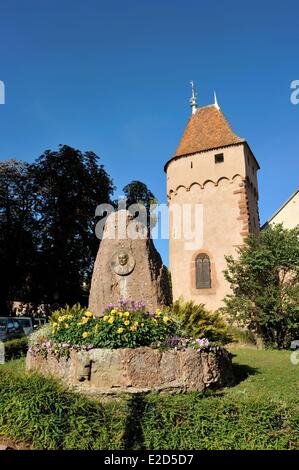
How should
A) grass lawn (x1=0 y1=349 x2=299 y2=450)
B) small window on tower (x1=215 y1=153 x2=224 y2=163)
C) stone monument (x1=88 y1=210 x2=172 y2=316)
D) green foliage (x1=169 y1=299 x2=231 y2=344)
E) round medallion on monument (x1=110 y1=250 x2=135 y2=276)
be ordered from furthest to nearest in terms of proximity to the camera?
small window on tower (x1=215 y1=153 x2=224 y2=163), round medallion on monument (x1=110 y1=250 x2=135 y2=276), stone monument (x1=88 y1=210 x2=172 y2=316), green foliage (x1=169 y1=299 x2=231 y2=344), grass lawn (x1=0 y1=349 x2=299 y2=450)

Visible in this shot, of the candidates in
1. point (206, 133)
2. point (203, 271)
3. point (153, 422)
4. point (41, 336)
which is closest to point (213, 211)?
point (203, 271)

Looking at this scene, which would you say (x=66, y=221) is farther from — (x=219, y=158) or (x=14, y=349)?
(x=14, y=349)

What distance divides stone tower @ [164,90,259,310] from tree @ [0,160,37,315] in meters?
9.09

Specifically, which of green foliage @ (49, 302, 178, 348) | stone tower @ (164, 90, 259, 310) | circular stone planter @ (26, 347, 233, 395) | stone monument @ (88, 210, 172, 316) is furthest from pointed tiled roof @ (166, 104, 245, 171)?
circular stone planter @ (26, 347, 233, 395)

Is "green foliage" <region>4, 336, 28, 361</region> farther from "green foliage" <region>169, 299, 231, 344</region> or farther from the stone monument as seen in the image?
"green foliage" <region>169, 299, 231, 344</region>

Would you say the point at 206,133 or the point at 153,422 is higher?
the point at 206,133

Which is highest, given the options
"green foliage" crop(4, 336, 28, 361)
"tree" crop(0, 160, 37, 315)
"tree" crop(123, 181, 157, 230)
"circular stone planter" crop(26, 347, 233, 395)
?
"tree" crop(123, 181, 157, 230)

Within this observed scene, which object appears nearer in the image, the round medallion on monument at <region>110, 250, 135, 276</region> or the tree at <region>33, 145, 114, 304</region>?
the round medallion on monument at <region>110, 250, 135, 276</region>

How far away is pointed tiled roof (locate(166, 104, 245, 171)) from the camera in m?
19.5

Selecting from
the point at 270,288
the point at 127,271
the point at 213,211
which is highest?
the point at 213,211

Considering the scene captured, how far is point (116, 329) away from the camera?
656cm

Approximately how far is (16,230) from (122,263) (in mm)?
15542

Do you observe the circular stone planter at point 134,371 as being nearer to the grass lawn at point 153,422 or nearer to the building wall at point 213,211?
the grass lawn at point 153,422
